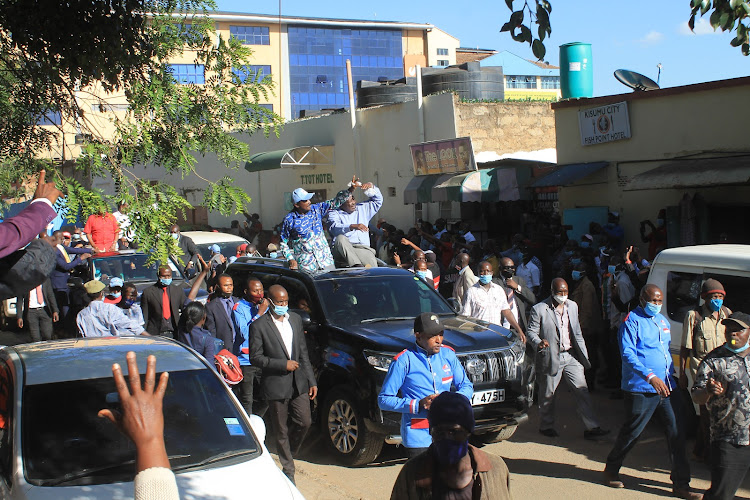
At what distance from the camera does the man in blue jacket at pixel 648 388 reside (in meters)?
6.68

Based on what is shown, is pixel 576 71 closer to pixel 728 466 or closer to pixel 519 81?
pixel 728 466

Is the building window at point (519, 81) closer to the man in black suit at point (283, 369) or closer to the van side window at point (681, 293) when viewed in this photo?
the van side window at point (681, 293)

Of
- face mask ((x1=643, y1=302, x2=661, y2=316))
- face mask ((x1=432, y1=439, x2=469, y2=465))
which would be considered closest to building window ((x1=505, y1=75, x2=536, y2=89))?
face mask ((x1=643, y1=302, x2=661, y2=316))

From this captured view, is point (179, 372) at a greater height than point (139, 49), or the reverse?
point (139, 49)

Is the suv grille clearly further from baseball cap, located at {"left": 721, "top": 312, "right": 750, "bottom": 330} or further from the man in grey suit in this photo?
baseball cap, located at {"left": 721, "top": 312, "right": 750, "bottom": 330}

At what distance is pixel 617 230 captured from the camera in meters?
14.8

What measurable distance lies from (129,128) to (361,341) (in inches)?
112

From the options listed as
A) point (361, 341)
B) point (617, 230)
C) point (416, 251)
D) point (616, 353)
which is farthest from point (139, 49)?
point (617, 230)

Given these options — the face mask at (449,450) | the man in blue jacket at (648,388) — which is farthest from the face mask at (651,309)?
the face mask at (449,450)

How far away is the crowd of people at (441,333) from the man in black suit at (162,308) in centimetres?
2

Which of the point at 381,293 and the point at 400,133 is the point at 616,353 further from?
the point at 400,133

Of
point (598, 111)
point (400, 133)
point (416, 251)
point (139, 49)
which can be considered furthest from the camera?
point (400, 133)

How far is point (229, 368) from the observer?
7316mm

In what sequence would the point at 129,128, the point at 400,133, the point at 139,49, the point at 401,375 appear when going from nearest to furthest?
the point at 401,375 < the point at 129,128 < the point at 139,49 < the point at 400,133
